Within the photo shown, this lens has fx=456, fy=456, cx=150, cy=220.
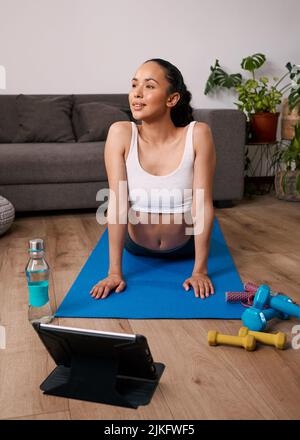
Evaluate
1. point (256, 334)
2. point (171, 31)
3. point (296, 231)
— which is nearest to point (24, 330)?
point (256, 334)

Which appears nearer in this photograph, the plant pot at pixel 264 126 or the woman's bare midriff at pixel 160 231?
the woman's bare midriff at pixel 160 231

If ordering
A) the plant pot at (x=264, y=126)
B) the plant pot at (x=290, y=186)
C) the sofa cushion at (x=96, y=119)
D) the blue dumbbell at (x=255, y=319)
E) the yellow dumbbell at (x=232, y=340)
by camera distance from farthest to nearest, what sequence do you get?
the plant pot at (x=264, y=126) → the plant pot at (x=290, y=186) → the sofa cushion at (x=96, y=119) → the blue dumbbell at (x=255, y=319) → the yellow dumbbell at (x=232, y=340)

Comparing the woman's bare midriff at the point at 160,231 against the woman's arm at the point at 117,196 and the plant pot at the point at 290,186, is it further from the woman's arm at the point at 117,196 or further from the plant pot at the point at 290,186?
the plant pot at the point at 290,186

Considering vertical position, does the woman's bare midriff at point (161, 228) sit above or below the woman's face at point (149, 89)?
below

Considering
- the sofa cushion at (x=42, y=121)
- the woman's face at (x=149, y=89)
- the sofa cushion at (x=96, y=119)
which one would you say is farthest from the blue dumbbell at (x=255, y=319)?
the sofa cushion at (x=42, y=121)

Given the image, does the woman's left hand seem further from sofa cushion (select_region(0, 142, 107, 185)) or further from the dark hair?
sofa cushion (select_region(0, 142, 107, 185))

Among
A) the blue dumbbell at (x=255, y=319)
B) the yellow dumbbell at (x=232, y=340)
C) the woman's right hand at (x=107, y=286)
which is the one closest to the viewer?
the yellow dumbbell at (x=232, y=340)

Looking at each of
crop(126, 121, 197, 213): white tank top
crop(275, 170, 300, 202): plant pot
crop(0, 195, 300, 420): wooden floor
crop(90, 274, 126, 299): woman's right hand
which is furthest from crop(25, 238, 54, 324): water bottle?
crop(275, 170, 300, 202): plant pot

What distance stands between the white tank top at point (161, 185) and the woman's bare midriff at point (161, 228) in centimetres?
3

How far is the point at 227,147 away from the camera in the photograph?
3.02 meters

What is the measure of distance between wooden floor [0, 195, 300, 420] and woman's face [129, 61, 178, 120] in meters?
0.73

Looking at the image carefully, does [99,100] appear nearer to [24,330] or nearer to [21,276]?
[21,276]

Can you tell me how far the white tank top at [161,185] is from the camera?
1.74 metres
